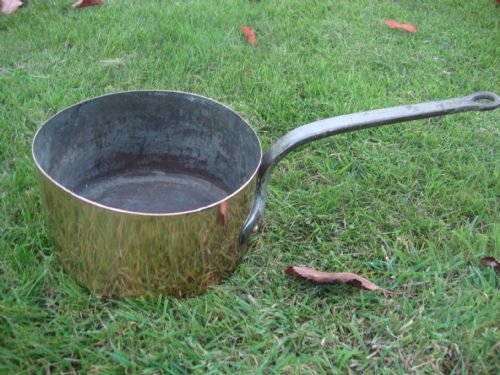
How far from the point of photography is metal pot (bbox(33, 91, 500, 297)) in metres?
1.05

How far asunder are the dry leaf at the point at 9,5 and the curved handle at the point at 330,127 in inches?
59.4

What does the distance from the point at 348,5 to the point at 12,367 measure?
6.25ft

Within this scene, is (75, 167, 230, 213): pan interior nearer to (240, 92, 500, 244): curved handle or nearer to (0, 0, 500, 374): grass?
(0, 0, 500, 374): grass

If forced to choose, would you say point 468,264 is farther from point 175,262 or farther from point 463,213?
point 175,262

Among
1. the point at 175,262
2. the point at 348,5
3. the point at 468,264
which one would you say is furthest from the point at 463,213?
the point at 348,5

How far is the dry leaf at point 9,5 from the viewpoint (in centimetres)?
222

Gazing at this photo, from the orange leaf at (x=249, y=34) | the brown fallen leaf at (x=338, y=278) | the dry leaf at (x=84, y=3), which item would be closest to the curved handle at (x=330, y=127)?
the brown fallen leaf at (x=338, y=278)

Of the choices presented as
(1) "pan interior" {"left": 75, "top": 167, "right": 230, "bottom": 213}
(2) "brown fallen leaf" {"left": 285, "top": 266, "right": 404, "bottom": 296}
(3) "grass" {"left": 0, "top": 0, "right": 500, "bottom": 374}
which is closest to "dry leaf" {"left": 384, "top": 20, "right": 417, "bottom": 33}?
(3) "grass" {"left": 0, "top": 0, "right": 500, "bottom": 374}

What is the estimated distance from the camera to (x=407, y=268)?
126cm

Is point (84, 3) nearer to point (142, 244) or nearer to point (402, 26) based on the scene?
point (402, 26)

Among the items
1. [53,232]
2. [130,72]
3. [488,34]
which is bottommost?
[488,34]

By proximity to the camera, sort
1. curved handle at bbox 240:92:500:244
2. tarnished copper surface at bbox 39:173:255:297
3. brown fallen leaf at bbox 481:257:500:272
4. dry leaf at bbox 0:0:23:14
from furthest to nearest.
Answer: dry leaf at bbox 0:0:23:14 < brown fallen leaf at bbox 481:257:500:272 < curved handle at bbox 240:92:500:244 < tarnished copper surface at bbox 39:173:255:297

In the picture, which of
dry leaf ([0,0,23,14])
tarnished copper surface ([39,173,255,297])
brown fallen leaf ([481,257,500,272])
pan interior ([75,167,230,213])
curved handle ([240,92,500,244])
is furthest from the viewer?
dry leaf ([0,0,23,14])

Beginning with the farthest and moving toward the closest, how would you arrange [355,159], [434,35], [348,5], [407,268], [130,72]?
[348,5]
[434,35]
[130,72]
[355,159]
[407,268]
